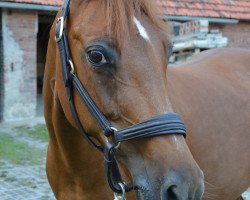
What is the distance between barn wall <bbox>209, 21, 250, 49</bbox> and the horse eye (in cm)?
1091

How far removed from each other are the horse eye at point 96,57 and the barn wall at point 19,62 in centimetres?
879

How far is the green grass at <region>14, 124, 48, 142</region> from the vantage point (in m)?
8.85

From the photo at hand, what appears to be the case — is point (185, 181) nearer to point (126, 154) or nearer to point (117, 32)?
point (126, 154)

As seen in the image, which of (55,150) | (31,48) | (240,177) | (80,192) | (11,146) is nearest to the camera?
(80,192)

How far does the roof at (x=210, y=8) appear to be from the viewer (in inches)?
454

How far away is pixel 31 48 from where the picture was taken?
1058 cm

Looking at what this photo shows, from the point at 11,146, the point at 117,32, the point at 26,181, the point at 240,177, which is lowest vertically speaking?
the point at 11,146

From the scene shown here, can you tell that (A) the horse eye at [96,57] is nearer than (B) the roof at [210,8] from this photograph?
Yes

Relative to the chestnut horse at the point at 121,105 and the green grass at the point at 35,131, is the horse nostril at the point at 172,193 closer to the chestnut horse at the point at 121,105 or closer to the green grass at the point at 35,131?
the chestnut horse at the point at 121,105

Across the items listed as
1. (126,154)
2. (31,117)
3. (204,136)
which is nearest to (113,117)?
(126,154)

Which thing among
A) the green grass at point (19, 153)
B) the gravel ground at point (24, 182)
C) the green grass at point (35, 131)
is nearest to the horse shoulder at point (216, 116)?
the gravel ground at point (24, 182)

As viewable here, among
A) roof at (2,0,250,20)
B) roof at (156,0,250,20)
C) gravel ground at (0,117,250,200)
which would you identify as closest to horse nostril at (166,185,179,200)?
gravel ground at (0,117,250,200)

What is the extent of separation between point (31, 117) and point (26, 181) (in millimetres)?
4933

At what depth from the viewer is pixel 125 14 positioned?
1.96m
